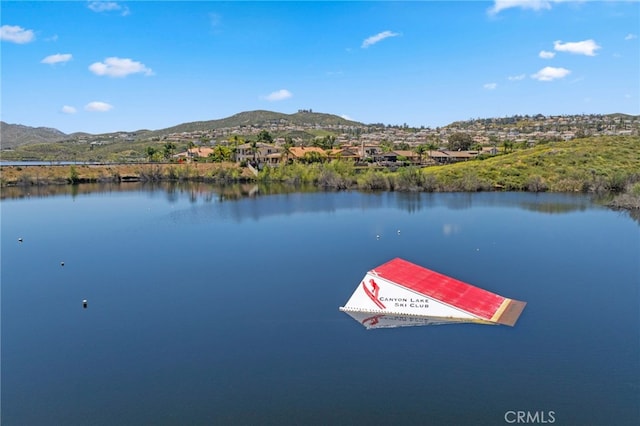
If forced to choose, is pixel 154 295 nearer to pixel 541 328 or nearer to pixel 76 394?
pixel 76 394

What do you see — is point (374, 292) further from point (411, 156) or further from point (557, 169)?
point (411, 156)

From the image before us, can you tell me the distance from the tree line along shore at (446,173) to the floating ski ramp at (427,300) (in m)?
58.5

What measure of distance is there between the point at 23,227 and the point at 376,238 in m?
49.8

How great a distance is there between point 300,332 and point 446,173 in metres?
88.5

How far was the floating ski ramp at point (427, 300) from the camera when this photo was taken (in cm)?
3055

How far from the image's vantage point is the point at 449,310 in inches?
1200

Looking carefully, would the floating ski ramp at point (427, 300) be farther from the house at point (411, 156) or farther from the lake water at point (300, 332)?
the house at point (411, 156)

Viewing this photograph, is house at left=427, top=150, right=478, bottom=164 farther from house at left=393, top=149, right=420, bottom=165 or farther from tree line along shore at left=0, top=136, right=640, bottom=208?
tree line along shore at left=0, top=136, right=640, bottom=208

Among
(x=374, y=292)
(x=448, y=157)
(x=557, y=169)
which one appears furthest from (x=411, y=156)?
(x=374, y=292)

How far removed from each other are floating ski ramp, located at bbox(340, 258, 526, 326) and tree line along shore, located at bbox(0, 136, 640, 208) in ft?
192

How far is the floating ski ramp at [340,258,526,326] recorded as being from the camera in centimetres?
3055

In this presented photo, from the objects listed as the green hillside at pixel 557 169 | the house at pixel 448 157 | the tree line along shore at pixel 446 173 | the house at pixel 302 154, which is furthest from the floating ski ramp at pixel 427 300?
the house at pixel 448 157

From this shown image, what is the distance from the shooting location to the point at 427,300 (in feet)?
101

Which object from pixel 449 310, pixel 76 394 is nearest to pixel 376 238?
pixel 449 310
